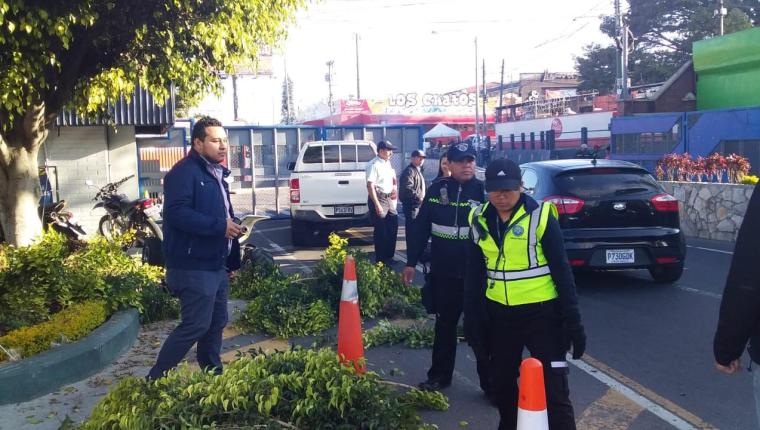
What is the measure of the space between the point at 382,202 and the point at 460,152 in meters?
5.44

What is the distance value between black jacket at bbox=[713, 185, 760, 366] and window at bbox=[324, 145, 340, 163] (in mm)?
11782

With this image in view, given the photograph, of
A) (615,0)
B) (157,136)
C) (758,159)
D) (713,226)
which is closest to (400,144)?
(157,136)

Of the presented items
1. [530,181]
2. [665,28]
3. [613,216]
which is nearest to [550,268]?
[613,216]

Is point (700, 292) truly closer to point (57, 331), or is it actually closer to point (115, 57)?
point (57, 331)

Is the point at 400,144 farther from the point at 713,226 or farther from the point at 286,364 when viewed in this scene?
the point at 286,364

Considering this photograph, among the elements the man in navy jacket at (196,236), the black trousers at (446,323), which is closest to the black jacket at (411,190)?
the black trousers at (446,323)

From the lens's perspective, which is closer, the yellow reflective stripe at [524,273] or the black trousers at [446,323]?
the yellow reflective stripe at [524,273]

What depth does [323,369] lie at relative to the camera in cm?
383

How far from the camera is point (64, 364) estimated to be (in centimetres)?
533

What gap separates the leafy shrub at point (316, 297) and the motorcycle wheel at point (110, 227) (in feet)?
14.2

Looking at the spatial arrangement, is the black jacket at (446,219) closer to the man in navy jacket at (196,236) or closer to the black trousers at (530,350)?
the black trousers at (530,350)

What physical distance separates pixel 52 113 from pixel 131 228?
463cm

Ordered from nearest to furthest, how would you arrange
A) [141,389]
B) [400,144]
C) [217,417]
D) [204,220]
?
[217,417] → [141,389] → [204,220] → [400,144]

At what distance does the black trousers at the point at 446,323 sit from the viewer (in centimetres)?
533
